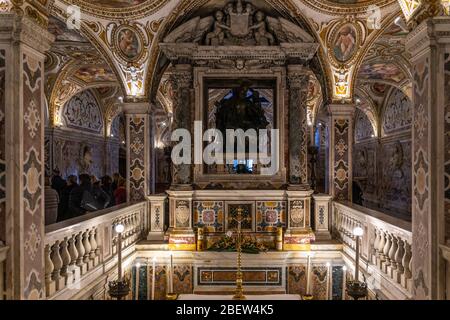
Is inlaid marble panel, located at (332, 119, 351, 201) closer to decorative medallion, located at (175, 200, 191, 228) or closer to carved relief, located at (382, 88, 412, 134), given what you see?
decorative medallion, located at (175, 200, 191, 228)

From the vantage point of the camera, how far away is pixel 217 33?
821cm

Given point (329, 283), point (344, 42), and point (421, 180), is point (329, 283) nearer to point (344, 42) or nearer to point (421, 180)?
point (421, 180)

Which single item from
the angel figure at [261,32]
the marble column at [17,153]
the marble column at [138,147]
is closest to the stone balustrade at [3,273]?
the marble column at [17,153]

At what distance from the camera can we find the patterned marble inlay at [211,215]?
8047 millimetres

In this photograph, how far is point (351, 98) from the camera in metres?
8.49

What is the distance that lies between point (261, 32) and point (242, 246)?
499 centimetres

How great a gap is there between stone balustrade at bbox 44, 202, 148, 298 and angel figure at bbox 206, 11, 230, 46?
4414 millimetres

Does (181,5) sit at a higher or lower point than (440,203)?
higher

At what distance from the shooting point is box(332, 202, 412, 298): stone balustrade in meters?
4.29

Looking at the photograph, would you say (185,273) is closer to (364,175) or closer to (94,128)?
(94,128)

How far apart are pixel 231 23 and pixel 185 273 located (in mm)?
5800

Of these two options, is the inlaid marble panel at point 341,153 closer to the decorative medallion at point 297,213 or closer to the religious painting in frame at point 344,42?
the decorative medallion at point 297,213

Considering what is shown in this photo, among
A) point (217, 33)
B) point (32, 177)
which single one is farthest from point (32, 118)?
point (217, 33)
